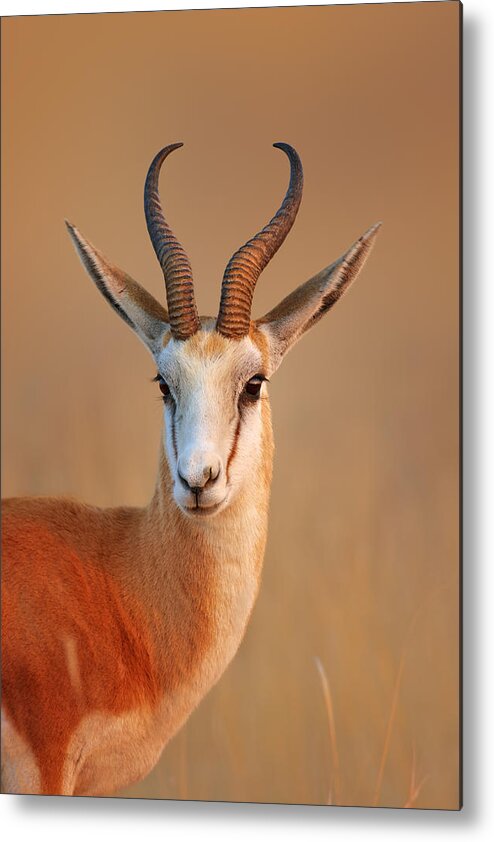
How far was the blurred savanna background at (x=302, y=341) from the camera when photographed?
3.54 metres

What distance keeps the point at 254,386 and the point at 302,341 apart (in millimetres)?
380

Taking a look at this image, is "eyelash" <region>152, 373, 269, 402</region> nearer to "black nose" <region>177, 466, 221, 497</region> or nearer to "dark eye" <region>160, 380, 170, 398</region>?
"dark eye" <region>160, 380, 170, 398</region>

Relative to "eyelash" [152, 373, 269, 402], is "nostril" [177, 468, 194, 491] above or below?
below

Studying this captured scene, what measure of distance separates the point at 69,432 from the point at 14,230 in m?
0.66

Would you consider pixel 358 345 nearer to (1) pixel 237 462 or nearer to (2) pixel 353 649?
(1) pixel 237 462

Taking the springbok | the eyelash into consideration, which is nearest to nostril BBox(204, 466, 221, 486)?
the springbok

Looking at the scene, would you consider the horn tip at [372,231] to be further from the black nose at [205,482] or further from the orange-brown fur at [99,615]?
the black nose at [205,482]

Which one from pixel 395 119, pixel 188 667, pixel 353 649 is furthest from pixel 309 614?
pixel 395 119

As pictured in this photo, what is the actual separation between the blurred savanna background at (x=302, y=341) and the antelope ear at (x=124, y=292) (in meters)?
0.15

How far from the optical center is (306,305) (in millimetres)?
3457

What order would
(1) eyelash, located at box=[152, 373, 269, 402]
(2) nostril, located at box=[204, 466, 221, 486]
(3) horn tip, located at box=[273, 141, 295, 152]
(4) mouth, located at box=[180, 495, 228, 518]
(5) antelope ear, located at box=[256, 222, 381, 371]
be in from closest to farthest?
(2) nostril, located at box=[204, 466, 221, 486] → (4) mouth, located at box=[180, 495, 228, 518] → (1) eyelash, located at box=[152, 373, 269, 402] → (5) antelope ear, located at box=[256, 222, 381, 371] → (3) horn tip, located at box=[273, 141, 295, 152]

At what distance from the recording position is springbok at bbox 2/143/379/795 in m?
3.33

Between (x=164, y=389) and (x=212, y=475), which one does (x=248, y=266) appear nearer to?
(x=164, y=389)

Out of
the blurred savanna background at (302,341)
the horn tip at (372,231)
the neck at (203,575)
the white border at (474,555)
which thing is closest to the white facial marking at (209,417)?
the neck at (203,575)
